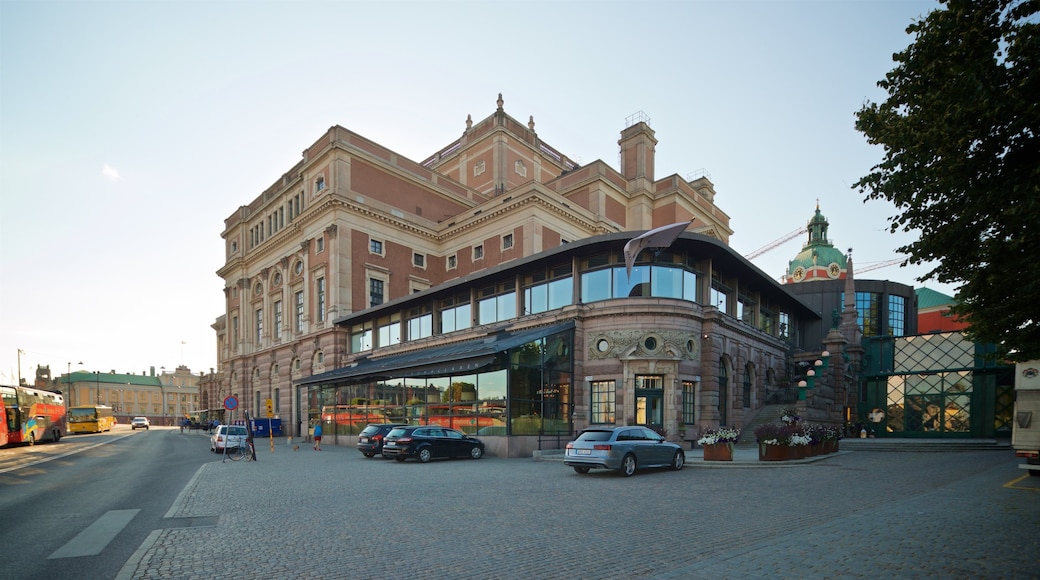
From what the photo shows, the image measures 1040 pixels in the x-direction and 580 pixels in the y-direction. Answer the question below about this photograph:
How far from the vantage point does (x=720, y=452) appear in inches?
749

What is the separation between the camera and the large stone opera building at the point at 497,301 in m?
25.4

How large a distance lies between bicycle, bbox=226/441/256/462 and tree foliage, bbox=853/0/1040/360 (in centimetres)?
2458

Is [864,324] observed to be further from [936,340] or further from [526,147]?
[526,147]

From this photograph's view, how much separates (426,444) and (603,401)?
29.2 feet

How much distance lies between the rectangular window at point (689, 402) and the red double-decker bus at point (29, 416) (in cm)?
3520

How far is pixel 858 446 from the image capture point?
85.9ft

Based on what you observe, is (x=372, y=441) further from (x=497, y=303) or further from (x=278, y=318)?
(x=278, y=318)

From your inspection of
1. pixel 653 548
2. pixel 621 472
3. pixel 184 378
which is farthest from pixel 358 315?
pixel 184 378

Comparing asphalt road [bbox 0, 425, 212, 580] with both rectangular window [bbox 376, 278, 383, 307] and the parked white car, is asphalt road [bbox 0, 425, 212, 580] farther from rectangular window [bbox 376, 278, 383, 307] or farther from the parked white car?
rectangular window [bbox 376, 278, 383, 307]

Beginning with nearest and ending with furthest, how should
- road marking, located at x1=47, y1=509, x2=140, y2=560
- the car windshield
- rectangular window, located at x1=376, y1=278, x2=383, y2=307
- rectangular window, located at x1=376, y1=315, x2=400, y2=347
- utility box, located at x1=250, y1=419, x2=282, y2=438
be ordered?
road marking, located at x1=47, y1=509, x2=140, y2=560 < the car windshield < rectangular window, located at x1=376, y1=315, x2=400, y2=347 < utility box, located at x1=250, y1=419, x2=282, y2=438 < rectangular window, located at x1=376, y1=278, x2=383, y2=307

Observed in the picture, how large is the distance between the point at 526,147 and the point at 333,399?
31.9 m

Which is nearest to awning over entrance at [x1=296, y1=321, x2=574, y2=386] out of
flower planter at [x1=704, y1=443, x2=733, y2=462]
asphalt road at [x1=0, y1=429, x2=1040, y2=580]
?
asphalt road at [x1=0, y1=429, x2=1040, y2=580]

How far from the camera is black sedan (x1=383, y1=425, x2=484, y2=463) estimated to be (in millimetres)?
21016

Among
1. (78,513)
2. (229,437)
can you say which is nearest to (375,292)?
(229,437)
